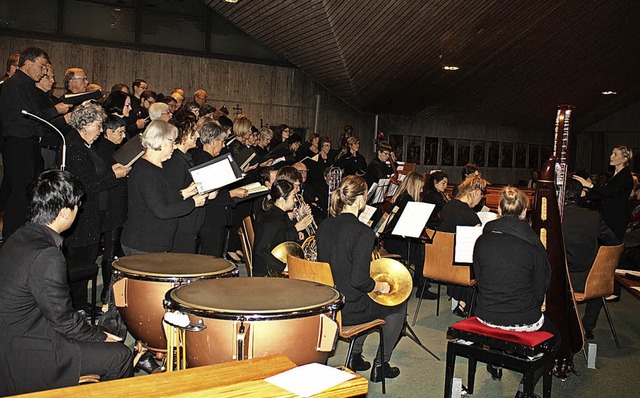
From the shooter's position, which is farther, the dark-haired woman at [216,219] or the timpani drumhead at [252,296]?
the dark-haired woman at [216,219]

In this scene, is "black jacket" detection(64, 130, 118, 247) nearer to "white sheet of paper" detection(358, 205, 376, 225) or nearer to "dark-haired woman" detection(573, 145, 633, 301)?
"white sheet of paper" detection(358, 205, 376, 225)

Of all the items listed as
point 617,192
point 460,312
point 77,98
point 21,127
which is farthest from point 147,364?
point 617,192

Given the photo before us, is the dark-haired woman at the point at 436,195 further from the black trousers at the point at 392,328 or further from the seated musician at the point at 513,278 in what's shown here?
the seated musician at the point at 513,278

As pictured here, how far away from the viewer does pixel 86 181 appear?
4785 millimetres

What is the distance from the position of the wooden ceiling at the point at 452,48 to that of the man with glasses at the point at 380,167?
2430mm

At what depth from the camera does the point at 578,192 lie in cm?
521

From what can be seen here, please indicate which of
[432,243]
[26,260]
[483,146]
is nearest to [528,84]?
[483,146]

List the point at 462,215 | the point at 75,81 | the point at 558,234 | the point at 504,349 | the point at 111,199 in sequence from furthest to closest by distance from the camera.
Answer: the point at 462,215 → the point at 75,81 → the point at 111,199 → the point at 558,234 → the point at 504,349

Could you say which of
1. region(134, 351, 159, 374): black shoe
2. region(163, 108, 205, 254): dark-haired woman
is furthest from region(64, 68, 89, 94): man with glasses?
region(134, 351, 159, 374): black shoe

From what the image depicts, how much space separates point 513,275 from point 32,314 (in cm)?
280

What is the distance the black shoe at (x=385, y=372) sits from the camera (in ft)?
15.0

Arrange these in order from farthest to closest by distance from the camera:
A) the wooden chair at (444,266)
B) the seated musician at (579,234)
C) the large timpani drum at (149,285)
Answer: the wooden chair at (444,266)
the seated musician at (579,234)
the large timpani drum at (149,285)

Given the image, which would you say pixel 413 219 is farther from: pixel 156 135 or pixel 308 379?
pixel 308 379

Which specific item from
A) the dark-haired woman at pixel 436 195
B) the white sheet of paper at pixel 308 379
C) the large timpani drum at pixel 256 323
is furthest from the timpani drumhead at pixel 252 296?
the dark-haired woman at pixel 436 195
